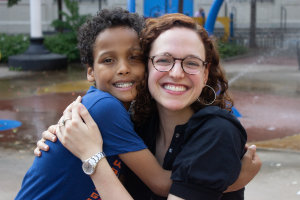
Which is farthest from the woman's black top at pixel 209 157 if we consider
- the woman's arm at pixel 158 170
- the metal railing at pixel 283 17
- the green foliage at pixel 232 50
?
the metal railing at pixel 283 17

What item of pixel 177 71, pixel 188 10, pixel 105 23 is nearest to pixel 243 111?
pixel 105 23

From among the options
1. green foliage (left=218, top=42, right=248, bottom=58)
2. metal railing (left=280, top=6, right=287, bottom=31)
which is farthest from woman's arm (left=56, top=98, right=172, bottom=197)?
metal railing (left=280, top=6, right=287, bottom=31)

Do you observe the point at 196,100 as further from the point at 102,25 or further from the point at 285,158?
the point at 285,158

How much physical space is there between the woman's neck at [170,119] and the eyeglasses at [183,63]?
0.85 feet

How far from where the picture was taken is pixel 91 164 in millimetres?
1560

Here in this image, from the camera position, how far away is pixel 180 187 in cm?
145

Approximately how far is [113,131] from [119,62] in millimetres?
491

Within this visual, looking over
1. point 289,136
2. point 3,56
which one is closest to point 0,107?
point 289,136

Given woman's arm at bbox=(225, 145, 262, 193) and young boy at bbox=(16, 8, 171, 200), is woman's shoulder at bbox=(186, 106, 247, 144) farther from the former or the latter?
young boy at bbox=(16, 8, 171, 200)

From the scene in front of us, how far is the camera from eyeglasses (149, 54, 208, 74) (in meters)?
1.69

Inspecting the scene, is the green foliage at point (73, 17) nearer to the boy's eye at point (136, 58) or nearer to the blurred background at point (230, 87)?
the blurred background at point (230, 87)

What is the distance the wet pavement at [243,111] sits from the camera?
3.66m

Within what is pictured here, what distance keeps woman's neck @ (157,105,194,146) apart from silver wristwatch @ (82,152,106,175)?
454mm

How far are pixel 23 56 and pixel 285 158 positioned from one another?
958 centimetres
